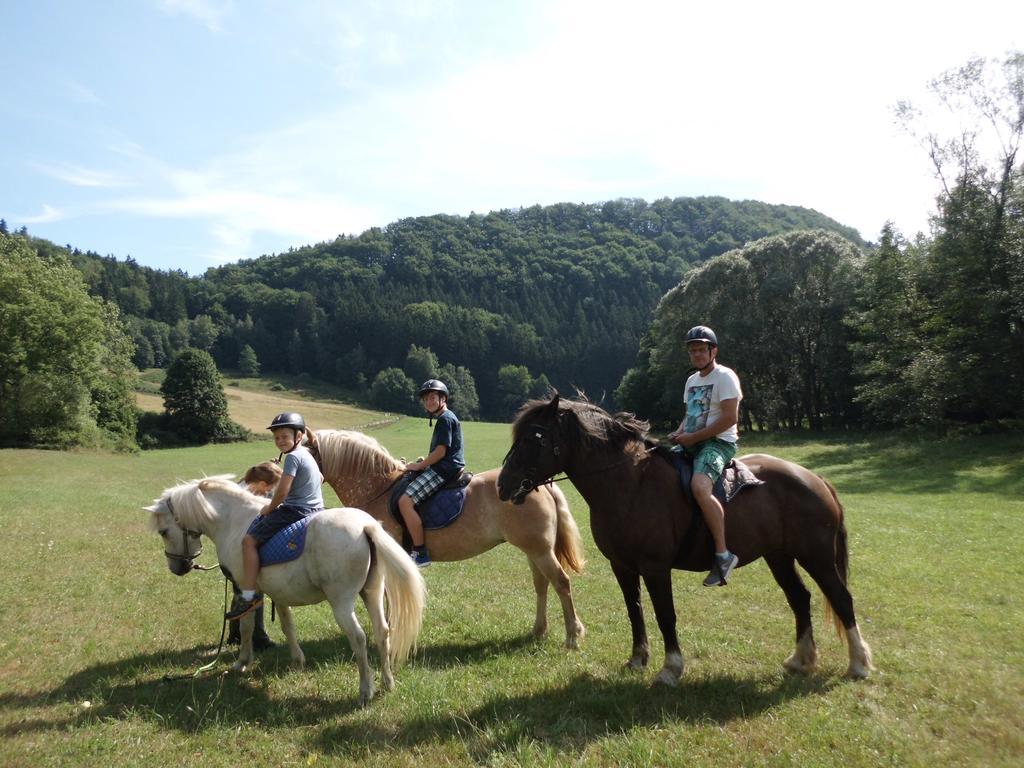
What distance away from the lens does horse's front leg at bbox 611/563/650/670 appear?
20.6 feet

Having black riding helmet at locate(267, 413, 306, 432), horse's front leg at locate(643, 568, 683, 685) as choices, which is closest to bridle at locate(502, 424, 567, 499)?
horse's front leg at locate(643, 568, 683, 685)

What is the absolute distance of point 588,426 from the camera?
240 inches

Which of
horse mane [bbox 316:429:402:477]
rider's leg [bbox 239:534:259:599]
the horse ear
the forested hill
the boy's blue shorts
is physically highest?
the forested hill

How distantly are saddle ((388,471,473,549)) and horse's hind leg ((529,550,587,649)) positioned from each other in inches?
45.6

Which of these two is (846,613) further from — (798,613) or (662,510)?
(662,510)

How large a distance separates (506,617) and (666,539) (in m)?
3.65

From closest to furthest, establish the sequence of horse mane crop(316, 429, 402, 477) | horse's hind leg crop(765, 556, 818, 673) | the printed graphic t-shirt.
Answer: the printed graphic t-shirt < horse's hind leg crop(765, 556, 818, 673) < horse mane crop(316, 429, 402, 477)

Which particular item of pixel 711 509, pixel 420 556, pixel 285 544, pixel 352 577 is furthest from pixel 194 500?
pixel 711 509

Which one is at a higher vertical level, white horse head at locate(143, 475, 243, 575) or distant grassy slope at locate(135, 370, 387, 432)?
white horse head at locate(143, 475, 243, 575)

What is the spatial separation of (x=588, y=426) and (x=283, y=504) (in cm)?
312

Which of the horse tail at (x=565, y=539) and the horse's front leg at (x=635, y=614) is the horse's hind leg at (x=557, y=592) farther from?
the horse's front leg at (x=635, y=614)

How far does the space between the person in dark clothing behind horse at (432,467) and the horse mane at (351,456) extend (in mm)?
412

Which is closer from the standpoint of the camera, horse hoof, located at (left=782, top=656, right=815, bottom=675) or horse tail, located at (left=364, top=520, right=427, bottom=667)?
horse tail, located at (left=364, top=520, right=427, bottom=667)

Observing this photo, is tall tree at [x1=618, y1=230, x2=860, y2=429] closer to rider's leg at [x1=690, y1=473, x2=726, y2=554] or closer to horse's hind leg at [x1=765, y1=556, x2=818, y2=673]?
horse's hind leg at [x1=765, y1=556, x2=818, y2=673]
